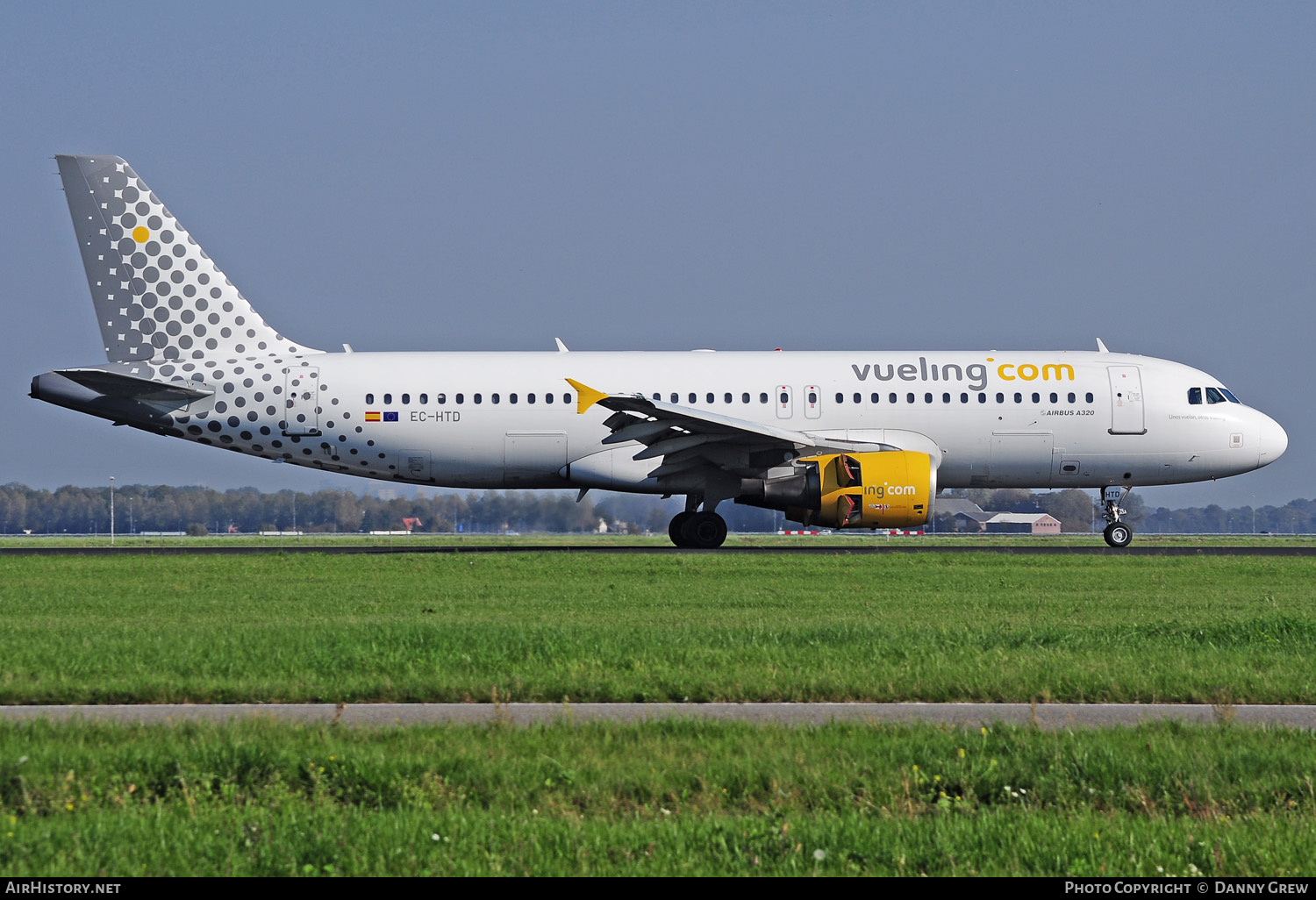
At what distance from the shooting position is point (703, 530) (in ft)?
91.6

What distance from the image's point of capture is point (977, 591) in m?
17.7

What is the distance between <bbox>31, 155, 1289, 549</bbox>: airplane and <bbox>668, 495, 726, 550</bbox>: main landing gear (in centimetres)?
4

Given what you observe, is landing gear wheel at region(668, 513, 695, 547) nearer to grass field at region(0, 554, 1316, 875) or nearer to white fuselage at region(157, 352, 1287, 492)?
white fuselage at region(157, 352, 1287, 492)

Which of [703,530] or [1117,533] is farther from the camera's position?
[1117,533]

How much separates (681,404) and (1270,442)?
44.2 feet

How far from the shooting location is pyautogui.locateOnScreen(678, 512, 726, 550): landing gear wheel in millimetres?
27875

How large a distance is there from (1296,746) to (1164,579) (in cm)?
1322

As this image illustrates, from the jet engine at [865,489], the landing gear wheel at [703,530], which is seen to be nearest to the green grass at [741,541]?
the landing gear wheel at [703,530]

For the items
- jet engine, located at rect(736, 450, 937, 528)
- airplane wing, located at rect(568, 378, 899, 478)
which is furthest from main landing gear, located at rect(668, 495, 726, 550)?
jet engine, located at rect(736, 450, 937, 528)

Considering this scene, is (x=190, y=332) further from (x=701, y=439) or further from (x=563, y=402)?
(x=701, y=439)

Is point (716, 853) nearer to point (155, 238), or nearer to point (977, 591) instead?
point (977, 591)

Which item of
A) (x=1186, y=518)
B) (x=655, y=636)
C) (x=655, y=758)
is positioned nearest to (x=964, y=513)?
(x=1186, y=518)

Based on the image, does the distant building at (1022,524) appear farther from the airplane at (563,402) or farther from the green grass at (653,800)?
the green grass at (653,800)

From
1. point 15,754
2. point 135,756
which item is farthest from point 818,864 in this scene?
point 15,754
